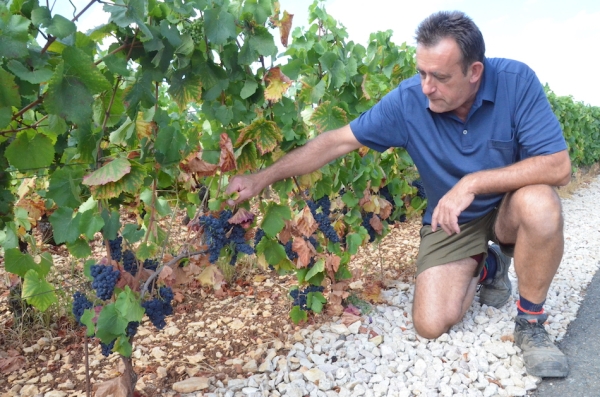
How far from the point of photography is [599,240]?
16.9 ft

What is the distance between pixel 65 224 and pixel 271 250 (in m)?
0.96

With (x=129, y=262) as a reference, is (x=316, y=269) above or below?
below

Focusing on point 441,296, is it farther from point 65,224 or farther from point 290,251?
point 65,224

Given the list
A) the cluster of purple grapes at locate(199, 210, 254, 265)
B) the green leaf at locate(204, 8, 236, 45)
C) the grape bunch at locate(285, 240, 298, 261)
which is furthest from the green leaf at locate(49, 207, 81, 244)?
the grape bunch at locate(285, 240, 298, 261)

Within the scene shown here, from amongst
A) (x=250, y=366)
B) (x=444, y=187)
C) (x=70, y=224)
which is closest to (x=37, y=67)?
(x=70, y=224)

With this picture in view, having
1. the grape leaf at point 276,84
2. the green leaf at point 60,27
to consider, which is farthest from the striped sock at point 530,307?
the green leaf at point 60,27

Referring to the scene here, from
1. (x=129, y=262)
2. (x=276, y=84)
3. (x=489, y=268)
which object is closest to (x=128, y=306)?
(x=129, y=262)

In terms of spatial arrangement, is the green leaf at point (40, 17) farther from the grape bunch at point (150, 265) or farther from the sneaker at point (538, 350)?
the sneaker at point (538, 350)

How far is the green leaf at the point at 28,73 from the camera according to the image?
50.2 inches

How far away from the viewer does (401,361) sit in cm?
247

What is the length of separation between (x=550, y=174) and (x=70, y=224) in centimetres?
197

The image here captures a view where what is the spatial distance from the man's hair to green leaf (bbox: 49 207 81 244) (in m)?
1.58

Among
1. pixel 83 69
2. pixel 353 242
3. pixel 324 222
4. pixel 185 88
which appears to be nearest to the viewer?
pixel 83 69

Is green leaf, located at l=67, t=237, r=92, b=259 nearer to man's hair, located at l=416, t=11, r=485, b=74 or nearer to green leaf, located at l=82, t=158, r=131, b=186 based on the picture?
green leaf, located at l=82, t=158, r=131, b=186
